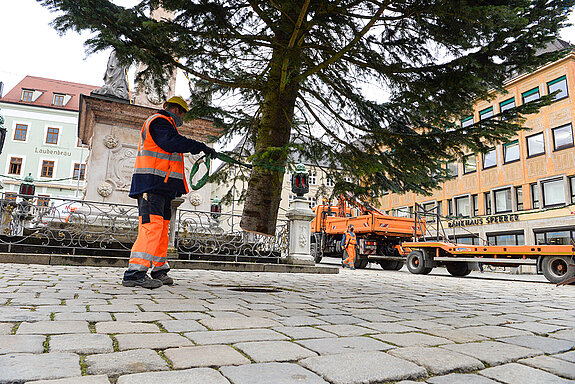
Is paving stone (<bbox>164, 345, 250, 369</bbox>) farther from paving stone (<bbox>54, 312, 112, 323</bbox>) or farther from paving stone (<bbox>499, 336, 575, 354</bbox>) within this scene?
paving stone (<bbox>499, 336, 575, 354</bbox>)

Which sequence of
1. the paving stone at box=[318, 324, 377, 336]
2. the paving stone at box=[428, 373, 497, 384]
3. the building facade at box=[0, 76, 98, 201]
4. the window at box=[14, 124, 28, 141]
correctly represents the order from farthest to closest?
1. the window at box=[14, 124, 28, 141]
2. the building facade at box=[0, 76, 98, 201]
3. the paving stone at box=[318, 324, 377, 336]
4. the paving stone at box=[428, 373, 497, 384]

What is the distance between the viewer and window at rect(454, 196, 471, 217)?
3135 centimetres

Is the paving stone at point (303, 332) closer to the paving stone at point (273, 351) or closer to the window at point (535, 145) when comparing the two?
the paving stone at point (273, 351)

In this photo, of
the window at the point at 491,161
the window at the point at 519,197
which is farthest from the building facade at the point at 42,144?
the window at the point at 519,197

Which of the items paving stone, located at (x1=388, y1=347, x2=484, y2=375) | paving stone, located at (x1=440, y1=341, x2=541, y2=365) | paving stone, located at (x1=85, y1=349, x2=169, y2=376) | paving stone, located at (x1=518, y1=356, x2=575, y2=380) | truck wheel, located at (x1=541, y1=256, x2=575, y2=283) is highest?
truck wheel, located at (x1=541, y1=256, x2=575, y2=283)

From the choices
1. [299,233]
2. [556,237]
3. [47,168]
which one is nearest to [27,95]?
[47,168]

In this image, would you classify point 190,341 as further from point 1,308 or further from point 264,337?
point 1,308

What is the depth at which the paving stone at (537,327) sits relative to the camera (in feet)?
10.0

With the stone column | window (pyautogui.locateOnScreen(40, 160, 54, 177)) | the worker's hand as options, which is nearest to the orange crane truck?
the stone column

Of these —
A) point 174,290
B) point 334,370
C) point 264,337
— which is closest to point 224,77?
point 174,290

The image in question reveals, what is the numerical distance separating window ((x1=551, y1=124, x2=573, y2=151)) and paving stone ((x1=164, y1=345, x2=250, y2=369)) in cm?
2809

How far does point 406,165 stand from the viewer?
21.7 ft

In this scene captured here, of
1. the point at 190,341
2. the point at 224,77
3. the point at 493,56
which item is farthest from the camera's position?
the point at 224,77

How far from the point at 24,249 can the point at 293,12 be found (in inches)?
283
